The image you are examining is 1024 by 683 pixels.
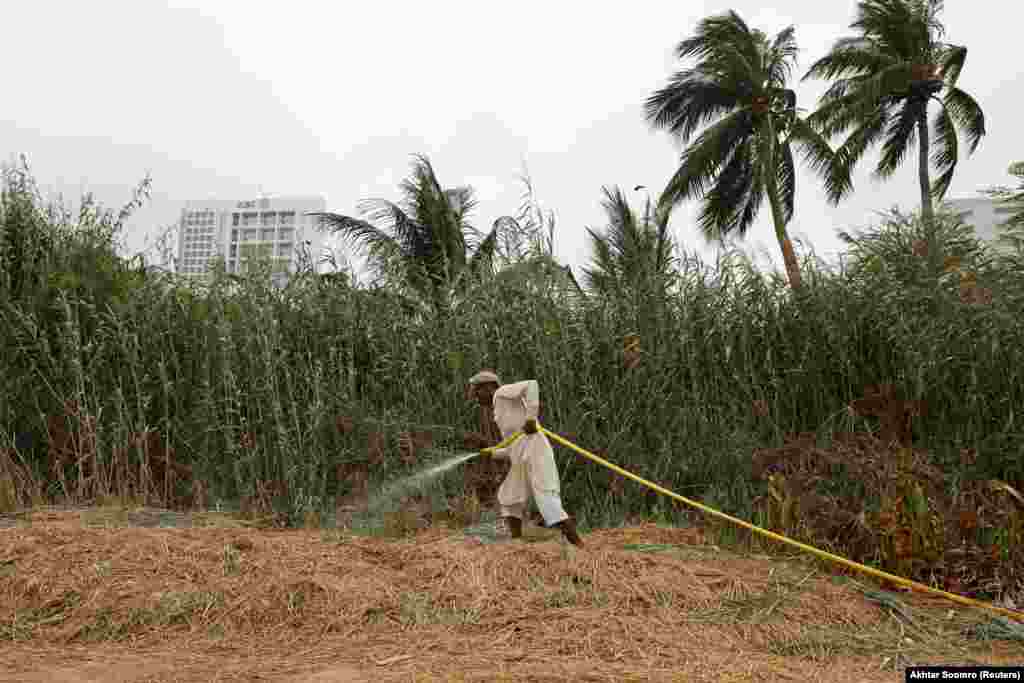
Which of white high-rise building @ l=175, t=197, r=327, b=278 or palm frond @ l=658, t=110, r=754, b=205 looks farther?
palm frond @ l=658, t=110, r=754, b=205

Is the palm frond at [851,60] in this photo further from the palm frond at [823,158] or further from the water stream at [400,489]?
the water stream at [400,489]

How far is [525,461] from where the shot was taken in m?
3.98

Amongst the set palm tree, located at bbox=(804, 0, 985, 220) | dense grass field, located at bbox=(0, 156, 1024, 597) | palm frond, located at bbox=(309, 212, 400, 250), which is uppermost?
palm tree, located at bbox=(804, 0, 985, 220)

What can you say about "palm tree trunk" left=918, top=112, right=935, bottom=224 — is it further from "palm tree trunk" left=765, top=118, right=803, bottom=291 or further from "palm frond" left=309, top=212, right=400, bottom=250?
"palm frond" left=309, top=212, right=400, bottom=250

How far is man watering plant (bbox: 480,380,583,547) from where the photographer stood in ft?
12.7

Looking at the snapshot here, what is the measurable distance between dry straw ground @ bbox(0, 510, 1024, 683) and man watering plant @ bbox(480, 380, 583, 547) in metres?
0.17

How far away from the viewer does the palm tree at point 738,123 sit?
1470cm

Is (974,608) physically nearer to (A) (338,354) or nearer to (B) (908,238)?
(B) (908,238)

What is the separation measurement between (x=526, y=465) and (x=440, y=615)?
1.17 metres

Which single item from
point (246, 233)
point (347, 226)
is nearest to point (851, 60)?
point (347, 226)

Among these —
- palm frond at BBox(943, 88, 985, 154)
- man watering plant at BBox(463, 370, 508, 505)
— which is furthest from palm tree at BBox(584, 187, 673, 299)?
palm frond at BBox(943, 88, 985, 154)

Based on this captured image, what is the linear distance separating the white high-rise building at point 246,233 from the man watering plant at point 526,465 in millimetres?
2668

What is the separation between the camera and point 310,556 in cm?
365

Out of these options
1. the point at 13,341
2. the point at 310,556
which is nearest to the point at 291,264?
the point at 13,341
